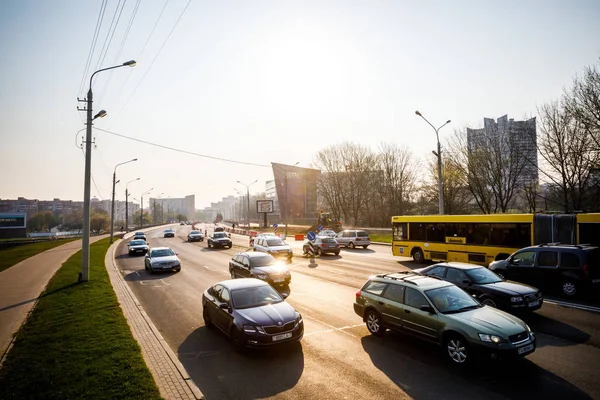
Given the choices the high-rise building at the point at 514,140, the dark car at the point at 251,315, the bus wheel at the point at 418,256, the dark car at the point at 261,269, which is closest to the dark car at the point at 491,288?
the dark car at the point at 251,315

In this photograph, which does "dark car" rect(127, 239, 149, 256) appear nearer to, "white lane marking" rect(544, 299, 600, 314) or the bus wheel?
the bus wheel

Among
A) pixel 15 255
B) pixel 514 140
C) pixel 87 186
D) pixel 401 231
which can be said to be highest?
pixel 514 140

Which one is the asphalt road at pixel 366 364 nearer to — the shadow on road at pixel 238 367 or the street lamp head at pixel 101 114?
the shadow on road at pixel 238 367

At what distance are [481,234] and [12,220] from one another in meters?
113

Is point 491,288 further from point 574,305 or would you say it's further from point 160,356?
point 160,356

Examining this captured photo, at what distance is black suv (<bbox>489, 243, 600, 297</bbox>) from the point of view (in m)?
12.0

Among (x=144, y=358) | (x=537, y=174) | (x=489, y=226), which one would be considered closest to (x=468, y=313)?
(x=144, y=358)

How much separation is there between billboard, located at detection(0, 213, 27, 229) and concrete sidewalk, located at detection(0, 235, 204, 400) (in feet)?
298


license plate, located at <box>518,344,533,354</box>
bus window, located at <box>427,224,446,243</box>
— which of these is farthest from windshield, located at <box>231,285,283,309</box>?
bus window, located at <box>427,224,446,243</box>

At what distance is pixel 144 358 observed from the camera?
7.59m

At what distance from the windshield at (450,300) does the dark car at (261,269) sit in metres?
8.19

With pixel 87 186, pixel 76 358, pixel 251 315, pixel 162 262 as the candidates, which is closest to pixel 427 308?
pixel 251 315

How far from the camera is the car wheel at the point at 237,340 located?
8.12 meters

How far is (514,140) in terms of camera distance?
38562mm
